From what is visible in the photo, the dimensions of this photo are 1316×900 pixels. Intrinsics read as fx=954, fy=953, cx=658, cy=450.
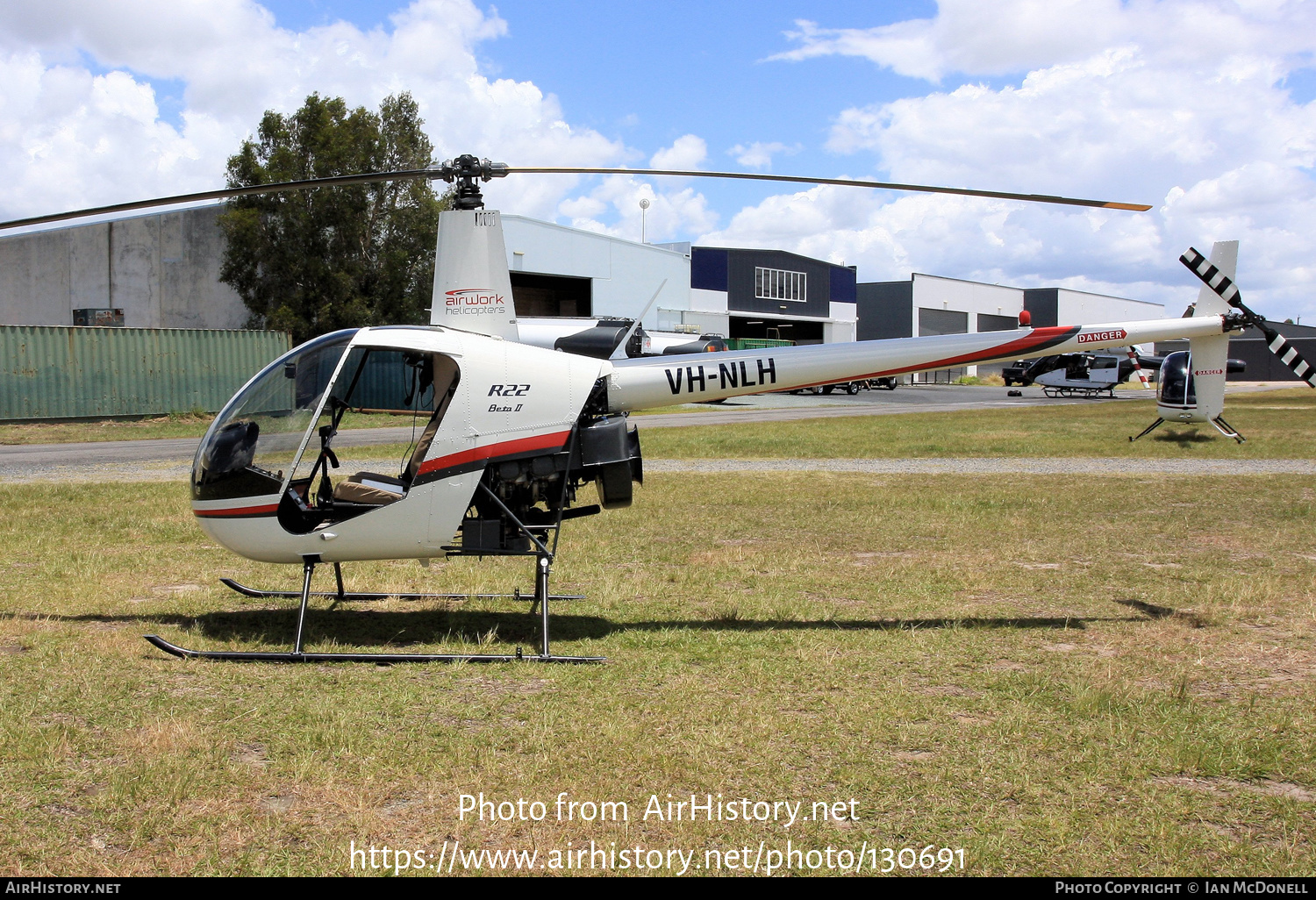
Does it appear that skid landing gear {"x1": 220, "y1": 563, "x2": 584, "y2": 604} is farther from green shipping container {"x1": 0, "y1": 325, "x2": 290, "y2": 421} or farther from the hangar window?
the hangar window

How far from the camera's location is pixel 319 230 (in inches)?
1390

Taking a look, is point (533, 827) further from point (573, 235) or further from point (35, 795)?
point (573, 235)

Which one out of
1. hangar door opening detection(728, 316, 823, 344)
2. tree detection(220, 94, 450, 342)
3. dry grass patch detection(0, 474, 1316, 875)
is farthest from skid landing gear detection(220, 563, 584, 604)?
hangar door opening detection(728, 316, 823, 344)

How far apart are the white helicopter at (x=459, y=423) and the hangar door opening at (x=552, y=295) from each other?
37955 millimetres

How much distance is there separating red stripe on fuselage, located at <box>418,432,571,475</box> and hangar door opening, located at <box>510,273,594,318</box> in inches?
1515

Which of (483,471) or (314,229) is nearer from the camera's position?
(483,471)

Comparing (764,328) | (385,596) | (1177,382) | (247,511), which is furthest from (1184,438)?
(764,328)

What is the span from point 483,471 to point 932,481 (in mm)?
9706

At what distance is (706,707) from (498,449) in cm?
230

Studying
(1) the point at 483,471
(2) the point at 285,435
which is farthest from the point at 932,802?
(2) the point at 285,435

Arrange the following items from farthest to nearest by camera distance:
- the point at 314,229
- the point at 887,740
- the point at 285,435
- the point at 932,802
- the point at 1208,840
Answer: the point at 314,229
the point at 285,435
the point at 887,740
the point at 932,802
the point at 1208,840

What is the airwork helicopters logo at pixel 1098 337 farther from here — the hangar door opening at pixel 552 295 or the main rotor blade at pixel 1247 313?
the hangar door opening at pixel 552 295

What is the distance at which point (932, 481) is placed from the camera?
47.7 feet

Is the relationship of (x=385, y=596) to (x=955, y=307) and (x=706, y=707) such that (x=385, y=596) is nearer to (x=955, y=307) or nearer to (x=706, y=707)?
(x=706, y=707)
